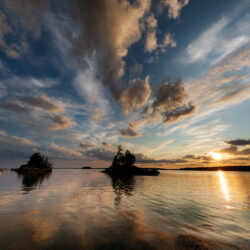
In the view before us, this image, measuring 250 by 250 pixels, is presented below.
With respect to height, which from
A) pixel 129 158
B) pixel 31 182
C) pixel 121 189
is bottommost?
pixel 121 189

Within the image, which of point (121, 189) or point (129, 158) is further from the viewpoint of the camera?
point (129, 158)

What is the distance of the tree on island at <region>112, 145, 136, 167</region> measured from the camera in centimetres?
9850

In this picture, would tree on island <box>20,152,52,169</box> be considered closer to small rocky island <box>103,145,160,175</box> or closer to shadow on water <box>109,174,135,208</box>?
small rocky island <box>103,145,160,175</box>

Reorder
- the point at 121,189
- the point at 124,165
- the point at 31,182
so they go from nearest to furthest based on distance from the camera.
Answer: the point at 121,189, the point at 31,182, the point at 124,165

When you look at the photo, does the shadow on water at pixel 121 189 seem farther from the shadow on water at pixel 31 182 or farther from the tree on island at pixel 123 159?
the tree on island at pixel 123 159

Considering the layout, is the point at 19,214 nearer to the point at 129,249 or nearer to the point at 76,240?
the point at 76,240

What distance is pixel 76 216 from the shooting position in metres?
10.1

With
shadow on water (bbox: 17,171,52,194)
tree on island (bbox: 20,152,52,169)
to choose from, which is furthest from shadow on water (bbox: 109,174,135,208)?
tree on island (bbox: 20,152,52,169)

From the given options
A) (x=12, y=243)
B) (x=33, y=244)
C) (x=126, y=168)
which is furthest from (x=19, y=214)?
(x=126, y=168)

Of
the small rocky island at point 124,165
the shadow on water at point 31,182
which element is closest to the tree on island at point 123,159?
the small rocky island at point 124,165

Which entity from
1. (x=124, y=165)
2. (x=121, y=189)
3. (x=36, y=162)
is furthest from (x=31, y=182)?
(x=36, y=162)

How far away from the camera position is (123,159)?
9969 cm

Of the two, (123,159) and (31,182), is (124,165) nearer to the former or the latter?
(123,159)

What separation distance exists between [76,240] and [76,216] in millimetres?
3979
